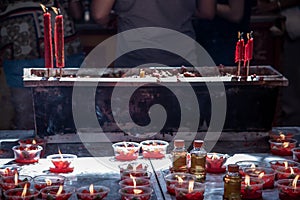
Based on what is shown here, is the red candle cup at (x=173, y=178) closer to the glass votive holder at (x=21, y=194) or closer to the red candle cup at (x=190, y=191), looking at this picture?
the red candle cup at (x=190, y=191)

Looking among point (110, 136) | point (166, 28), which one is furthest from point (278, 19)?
point (110, 136)

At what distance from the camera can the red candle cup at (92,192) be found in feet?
10.9

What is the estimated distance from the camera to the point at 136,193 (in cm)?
336

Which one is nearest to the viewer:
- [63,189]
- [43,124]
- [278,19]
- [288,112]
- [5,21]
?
[63,189]

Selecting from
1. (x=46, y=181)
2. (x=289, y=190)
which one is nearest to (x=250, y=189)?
(x=289, y=190)

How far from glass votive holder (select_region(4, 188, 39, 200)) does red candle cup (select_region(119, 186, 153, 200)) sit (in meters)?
0.47

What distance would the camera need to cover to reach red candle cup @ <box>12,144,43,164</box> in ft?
13.4

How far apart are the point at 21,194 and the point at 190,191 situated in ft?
2.97

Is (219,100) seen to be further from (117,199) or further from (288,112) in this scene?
(288,112)

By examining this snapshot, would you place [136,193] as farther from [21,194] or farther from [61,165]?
[61,165]

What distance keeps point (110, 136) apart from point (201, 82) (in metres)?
0.78

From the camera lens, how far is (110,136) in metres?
4.61

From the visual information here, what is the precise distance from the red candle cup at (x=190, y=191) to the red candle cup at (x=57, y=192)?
587 mm

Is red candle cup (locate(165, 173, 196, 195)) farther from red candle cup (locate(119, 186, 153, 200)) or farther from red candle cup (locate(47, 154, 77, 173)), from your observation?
red candle cup (locate(47, 154, 77, 173))
